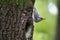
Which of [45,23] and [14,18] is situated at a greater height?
[14,18]

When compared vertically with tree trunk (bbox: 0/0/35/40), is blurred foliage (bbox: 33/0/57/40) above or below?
below

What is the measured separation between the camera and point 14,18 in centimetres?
153

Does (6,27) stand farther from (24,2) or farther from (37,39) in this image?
(37,39)

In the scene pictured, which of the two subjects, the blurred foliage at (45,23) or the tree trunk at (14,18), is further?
the blurred foliage at (45,23)

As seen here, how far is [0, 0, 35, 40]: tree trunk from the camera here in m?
1.51

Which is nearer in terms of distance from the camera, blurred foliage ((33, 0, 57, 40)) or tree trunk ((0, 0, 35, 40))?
tree trunk ((0, 0, 35, 40))

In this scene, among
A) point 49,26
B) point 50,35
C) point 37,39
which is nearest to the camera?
point 37,39

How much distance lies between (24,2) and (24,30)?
0.18 meters

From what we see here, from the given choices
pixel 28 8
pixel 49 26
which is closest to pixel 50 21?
pixel 49 26

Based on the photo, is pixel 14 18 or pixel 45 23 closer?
pixel 14 18

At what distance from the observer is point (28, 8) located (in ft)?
5.25

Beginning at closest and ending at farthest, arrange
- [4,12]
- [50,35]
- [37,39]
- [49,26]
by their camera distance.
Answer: [4,12] → [37,39] → [50,35] → [49,26]

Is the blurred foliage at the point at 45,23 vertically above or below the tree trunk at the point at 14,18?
below

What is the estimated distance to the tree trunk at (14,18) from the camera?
1.51 meters
